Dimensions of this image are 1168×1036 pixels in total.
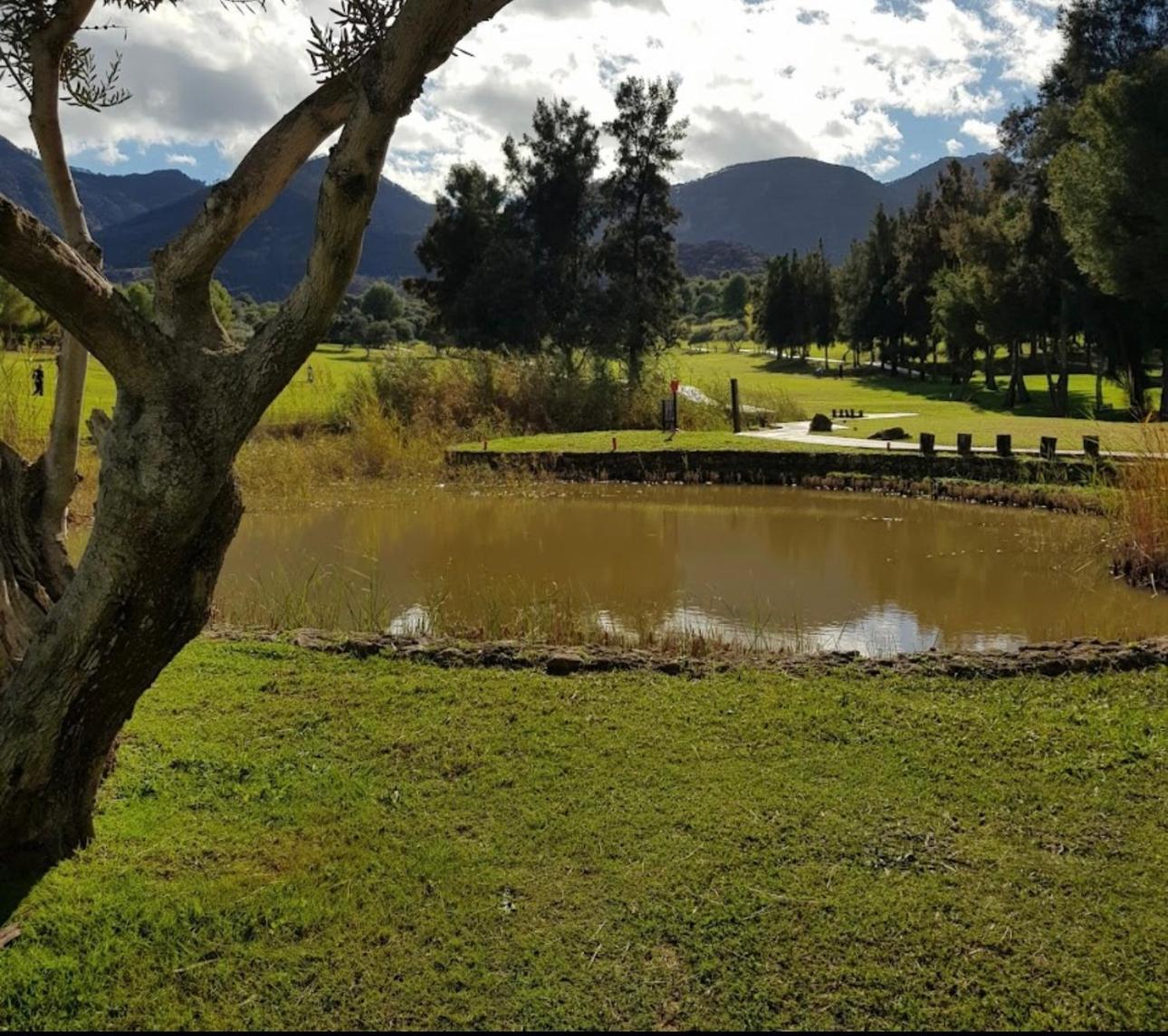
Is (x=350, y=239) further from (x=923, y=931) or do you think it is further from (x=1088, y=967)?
(x=1088, y=967)

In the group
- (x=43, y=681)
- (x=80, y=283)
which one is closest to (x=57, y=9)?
(x=80, y=283)

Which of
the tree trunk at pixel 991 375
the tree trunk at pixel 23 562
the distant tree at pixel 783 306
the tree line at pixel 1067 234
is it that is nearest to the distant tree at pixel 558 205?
the tree line at pixel 1067 234

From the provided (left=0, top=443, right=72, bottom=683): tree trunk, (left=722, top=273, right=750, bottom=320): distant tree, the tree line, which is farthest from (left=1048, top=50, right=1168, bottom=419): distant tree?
(left=722, top=273, right=750, bottom=320): distant tree

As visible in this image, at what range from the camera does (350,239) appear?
10.1ft

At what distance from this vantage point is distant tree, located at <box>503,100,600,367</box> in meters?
27.1

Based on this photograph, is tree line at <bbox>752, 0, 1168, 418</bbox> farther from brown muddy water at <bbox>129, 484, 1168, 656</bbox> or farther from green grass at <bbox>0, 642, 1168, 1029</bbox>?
green grass at <bbox>0, 642, 1168, 1029</bbox>

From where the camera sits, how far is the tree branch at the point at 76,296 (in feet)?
9.29

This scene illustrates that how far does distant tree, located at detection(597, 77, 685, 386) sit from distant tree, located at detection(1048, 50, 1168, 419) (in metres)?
9.71

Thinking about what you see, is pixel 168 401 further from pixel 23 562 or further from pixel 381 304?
pixel 381 304

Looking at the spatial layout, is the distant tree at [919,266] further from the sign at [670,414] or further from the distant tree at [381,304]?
the distant tree at [381,304]

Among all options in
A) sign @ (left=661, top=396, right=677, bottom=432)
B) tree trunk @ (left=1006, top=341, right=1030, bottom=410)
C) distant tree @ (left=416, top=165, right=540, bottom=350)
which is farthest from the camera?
tree trunk @ (left=1006, top=341, right=1030, bottom=410)

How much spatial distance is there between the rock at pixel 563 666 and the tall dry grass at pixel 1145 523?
20.5 ft

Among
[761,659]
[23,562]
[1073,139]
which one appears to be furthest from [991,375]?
[23,562]

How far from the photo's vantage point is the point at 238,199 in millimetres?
3217
